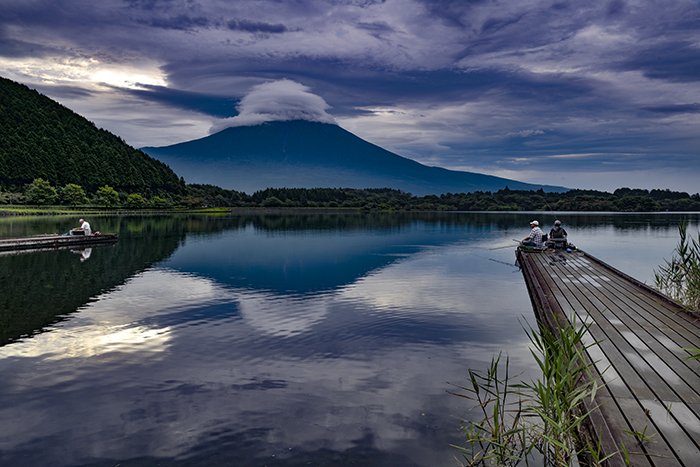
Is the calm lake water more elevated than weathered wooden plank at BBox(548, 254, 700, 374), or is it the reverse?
weathered wooden plank at BBox(548, 254, 700, 374)

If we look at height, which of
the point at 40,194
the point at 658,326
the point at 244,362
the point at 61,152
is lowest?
the point at 244,362

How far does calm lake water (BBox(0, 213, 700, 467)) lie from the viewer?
7.45 meters

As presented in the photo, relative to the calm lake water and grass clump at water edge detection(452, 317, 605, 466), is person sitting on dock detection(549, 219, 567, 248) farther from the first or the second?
grass clump at water edge detection(452, 317, 605, 466)

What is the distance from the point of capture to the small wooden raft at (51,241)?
33688 millimetres

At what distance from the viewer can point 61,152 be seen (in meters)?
128

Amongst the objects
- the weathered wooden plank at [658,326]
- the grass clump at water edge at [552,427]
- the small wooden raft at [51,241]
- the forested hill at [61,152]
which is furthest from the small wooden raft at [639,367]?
the forested hill at [61,152]

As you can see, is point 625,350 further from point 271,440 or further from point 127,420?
point 127,420

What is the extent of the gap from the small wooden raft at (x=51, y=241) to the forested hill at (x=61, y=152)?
8834 cm

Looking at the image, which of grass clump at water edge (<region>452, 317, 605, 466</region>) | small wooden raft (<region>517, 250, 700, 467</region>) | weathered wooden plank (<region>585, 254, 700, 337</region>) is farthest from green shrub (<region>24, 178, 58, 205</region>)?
grass clump at water edge (<region>452, 317, 605, 466</region>)

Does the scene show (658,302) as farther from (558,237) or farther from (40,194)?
(40,194)

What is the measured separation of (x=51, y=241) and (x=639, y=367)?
3945cm

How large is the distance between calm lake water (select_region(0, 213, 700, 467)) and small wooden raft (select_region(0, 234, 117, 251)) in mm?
9888

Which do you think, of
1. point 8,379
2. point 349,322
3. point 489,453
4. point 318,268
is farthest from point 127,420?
point 318,268

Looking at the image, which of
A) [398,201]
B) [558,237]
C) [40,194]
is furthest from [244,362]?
[398,201]
